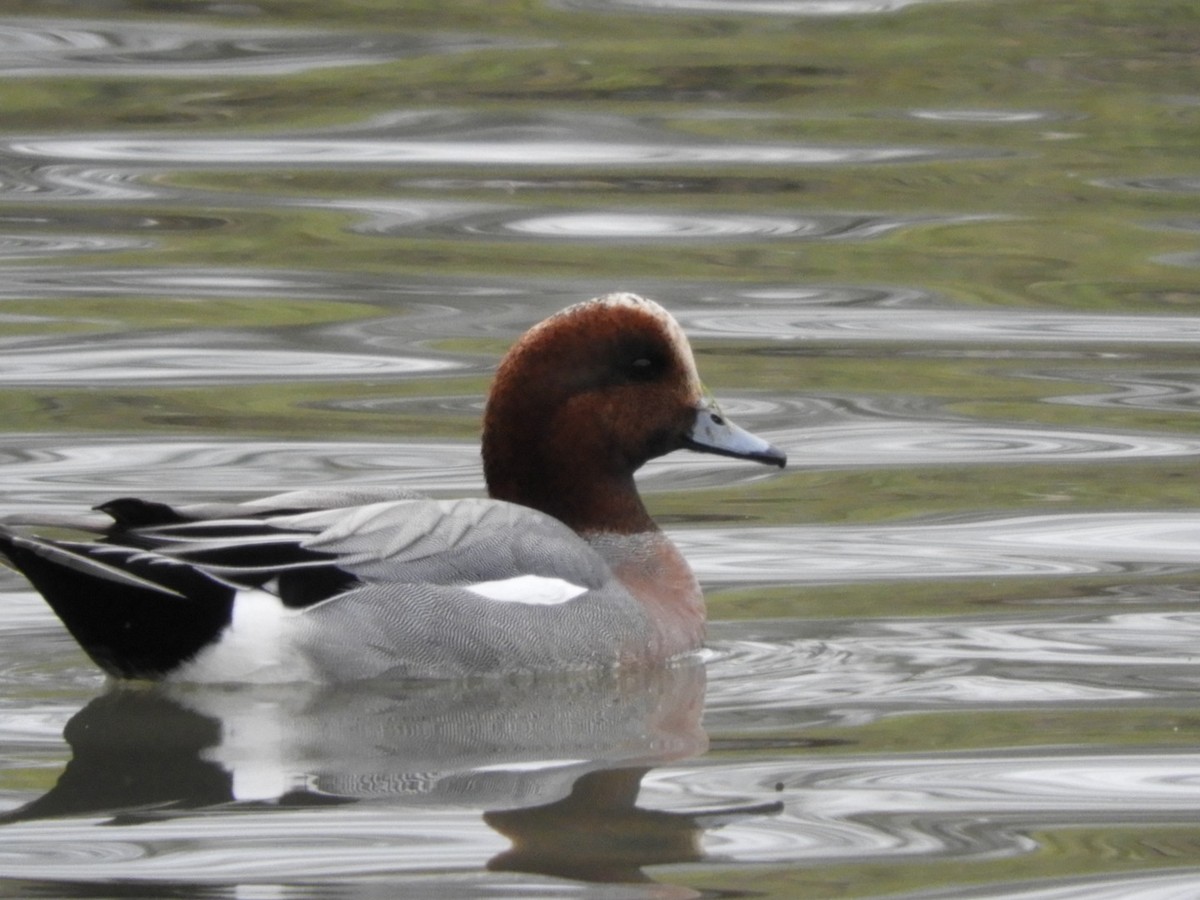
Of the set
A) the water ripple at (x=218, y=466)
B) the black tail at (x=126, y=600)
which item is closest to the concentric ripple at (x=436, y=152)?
the water ripple at (x=218, y=466)

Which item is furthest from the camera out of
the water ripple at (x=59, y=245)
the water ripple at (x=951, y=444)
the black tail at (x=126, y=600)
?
the water ripple at (x=59, y=245)

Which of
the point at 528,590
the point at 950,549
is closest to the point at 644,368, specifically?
the point at 528,590

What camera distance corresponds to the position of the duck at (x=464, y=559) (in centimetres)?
555

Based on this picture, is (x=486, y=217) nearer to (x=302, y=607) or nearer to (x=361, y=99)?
(x=361, y=99)

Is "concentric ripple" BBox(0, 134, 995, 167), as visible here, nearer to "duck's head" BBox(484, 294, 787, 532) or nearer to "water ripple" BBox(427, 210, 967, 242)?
"water ripple" BBox(427, 210, 967, 242)

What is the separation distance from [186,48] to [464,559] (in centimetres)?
743

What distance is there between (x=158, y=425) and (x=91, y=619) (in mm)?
2264

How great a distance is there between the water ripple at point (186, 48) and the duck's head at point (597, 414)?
652 centimetres

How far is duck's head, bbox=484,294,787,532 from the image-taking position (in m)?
6.16

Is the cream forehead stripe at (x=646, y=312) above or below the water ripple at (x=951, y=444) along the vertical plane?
above

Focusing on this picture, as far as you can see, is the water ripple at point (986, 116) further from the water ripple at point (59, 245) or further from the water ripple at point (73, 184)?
the water ripple at point (59, 245)

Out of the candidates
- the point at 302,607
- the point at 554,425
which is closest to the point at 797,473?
the point at 554,425

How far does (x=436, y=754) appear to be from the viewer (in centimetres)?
520

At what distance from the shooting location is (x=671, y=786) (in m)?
4.97
